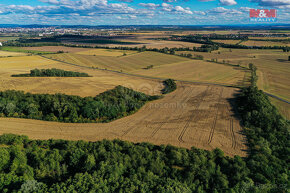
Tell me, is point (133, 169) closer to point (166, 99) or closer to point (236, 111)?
point (236, 111)

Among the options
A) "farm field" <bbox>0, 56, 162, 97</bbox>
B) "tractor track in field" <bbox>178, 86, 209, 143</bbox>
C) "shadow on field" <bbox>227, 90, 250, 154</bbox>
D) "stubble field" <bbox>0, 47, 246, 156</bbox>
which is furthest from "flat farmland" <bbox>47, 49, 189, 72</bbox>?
"shadow on field" <bbox>227, 90, 250, 154</bbox>

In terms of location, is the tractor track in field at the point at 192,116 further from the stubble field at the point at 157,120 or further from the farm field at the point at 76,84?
the farm field at the point at 76,84

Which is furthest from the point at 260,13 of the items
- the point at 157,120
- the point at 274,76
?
the point at 157,120

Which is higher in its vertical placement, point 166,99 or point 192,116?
point 166,99

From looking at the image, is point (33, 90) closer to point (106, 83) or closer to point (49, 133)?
point (106, 83)

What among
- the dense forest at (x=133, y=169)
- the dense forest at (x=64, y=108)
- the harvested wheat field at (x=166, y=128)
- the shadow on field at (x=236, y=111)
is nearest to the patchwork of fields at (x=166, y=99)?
the harvested wheat field at (x=166, y=128)

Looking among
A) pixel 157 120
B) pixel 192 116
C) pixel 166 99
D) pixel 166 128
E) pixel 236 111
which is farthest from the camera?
pixel 166 99

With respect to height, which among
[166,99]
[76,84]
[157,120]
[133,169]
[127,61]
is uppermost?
[127,61]

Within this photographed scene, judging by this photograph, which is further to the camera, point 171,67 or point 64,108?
point 171,67

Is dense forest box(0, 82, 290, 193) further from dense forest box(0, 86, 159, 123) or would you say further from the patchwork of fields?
dense forest box(0, 86, 159, 123)
